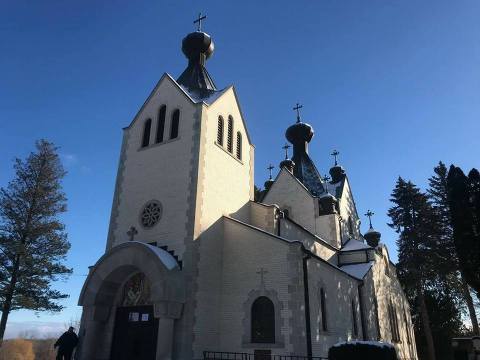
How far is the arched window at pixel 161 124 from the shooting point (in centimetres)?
1859

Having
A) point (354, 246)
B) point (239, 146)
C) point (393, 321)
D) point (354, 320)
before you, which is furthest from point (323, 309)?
point (393, 321)

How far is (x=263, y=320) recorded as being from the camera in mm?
13828

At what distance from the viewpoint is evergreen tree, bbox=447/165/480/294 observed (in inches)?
695

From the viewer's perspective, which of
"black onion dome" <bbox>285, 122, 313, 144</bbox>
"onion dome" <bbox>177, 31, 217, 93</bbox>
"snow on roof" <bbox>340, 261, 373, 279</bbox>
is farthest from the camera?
"black onion dome" <bbox>285, 122, 313, 144</bbox>

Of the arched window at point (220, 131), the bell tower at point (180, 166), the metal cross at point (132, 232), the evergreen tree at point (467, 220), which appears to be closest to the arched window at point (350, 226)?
the evergreen tree at point (467, 220)

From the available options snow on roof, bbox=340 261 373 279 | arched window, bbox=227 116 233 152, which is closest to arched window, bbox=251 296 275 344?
arched window, bbox=227 116 233 152

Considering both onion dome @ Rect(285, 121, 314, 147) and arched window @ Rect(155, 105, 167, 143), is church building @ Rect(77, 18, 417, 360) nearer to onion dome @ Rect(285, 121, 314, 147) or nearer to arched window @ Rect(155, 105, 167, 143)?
arched window @ Rect(155, 105, 167, 143)

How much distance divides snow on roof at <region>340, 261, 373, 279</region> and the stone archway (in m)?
12.0

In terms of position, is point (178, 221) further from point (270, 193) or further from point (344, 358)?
point (270, 193)

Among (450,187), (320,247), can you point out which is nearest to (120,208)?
(320,247)

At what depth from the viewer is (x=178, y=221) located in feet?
50.3

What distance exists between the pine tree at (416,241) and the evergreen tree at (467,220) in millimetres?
9675

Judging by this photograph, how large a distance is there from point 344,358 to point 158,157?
12.3 m

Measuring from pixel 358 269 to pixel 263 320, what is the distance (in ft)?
34.9
